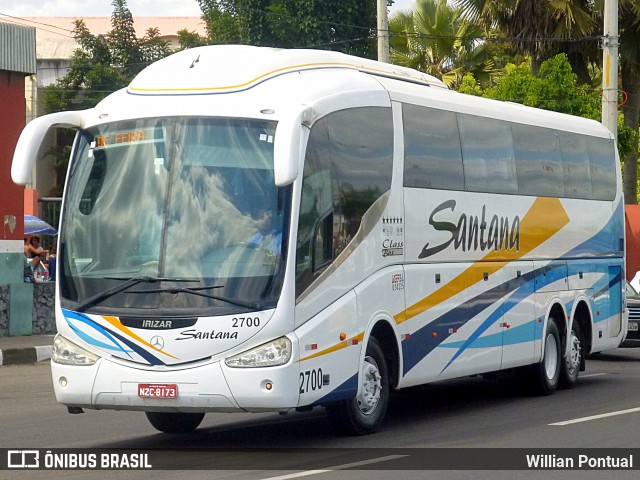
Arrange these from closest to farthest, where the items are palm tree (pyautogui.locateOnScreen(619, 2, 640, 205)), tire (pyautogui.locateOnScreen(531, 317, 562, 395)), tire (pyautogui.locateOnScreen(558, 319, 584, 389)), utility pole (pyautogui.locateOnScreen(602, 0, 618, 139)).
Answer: tire (pyautogui.locateOnScreen(531, 317, 562, 395)) < tire (pyautogui.locateOnScreen(558, 319, 584, 389)) < utility pole (pyautogui.locateOnScreen(602, 0, 618, 139)) < palm tree (pyautogui.locateOnScreen(619, 2, 640, 205))

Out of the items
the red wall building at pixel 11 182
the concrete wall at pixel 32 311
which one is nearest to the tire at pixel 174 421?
the concrete wall at pixel 32 311

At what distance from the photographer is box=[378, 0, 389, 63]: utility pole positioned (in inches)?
984

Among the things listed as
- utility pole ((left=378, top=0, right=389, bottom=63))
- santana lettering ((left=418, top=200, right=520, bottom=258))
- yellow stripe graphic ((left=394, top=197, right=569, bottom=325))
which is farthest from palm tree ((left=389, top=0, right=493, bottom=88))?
santana lettering ((left=418, top=200, right=520, bottom=258))

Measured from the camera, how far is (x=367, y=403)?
439 inches

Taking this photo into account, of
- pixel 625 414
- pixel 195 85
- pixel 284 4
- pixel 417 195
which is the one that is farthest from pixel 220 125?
pixel 284 4

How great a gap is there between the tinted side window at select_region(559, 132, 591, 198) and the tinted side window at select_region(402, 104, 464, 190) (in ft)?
10.8

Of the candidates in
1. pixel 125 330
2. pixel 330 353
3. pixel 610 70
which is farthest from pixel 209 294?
pixel 610 70

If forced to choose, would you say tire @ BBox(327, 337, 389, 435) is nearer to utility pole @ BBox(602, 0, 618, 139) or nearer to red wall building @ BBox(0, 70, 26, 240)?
red wall building @ BBox(0, 70, 26, 240)

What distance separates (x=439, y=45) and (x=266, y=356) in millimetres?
31638

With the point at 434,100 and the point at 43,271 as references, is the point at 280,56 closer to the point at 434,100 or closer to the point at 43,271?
the point at 434,100

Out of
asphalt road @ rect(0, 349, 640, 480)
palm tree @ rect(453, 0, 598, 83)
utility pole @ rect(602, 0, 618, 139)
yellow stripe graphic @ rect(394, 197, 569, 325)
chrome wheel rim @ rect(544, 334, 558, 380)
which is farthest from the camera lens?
palm tree @ rect(453, 0, 598, 83)

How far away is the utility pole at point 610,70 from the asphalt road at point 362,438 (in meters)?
11.5

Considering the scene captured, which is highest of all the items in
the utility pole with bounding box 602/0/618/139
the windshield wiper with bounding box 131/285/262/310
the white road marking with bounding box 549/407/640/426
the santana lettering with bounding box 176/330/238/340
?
the utility pole with bounding box 602/0/618/139

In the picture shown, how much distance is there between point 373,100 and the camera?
38.2ft
